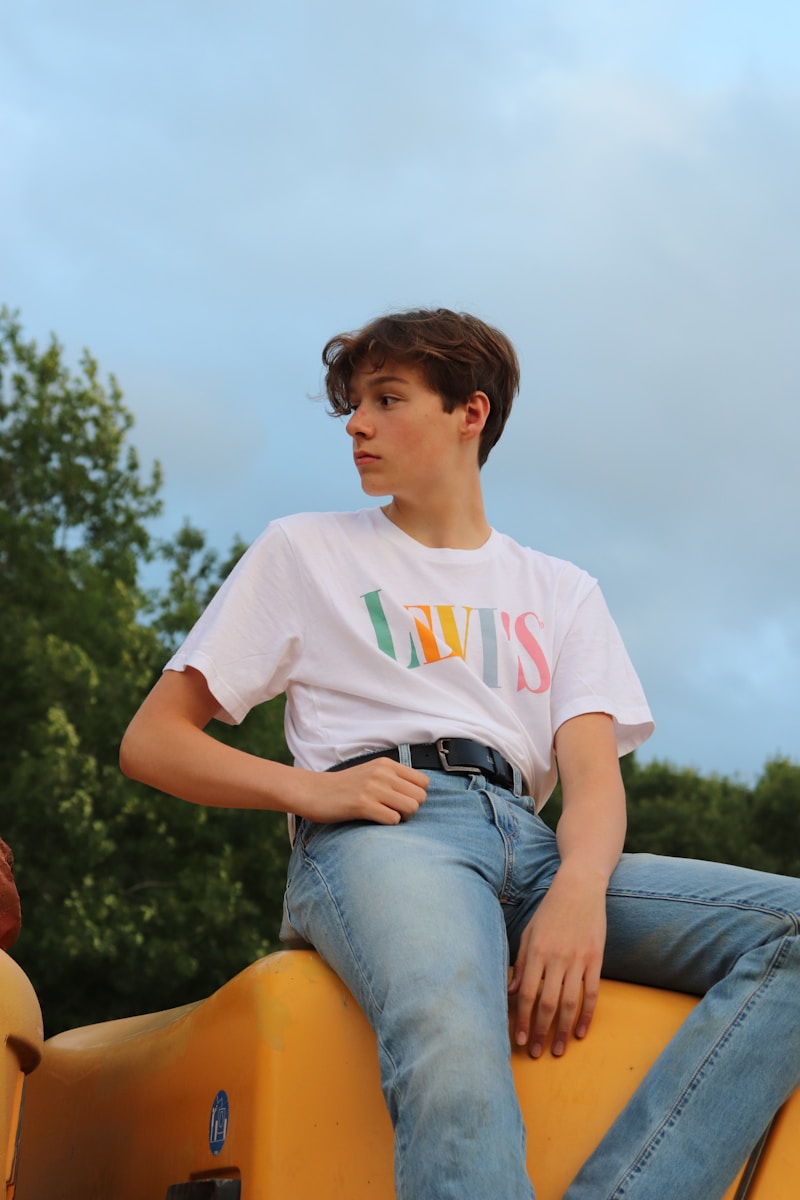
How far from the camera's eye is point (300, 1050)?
1.91 meters

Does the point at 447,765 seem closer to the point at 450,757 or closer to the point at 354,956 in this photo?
the point at 450,757

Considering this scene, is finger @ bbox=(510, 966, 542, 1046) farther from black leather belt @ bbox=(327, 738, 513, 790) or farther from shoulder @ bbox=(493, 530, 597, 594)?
shoulder @ bbox=(493, 530, 597, 594)

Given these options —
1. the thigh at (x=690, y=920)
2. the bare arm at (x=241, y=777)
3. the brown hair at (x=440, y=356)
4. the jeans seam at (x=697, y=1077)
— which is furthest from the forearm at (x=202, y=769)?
the brown hair at (x=440, y=356)

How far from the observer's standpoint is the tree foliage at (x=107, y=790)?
1623cm

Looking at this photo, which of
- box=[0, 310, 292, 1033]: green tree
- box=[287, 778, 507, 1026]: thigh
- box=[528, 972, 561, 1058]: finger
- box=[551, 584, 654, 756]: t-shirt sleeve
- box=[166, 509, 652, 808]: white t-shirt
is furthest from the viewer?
box=[0, 310, 292, 1033]: green tree

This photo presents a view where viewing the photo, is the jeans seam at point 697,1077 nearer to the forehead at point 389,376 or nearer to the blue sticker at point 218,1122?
the blue sticker at point 218,1122

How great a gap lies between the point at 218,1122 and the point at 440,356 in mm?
1409

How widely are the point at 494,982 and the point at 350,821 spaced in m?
0.36

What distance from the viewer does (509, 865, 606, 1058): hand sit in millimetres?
1956

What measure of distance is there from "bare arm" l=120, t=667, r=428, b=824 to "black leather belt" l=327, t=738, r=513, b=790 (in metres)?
0.09

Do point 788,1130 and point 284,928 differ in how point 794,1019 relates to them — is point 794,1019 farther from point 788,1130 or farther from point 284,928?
point 284,928

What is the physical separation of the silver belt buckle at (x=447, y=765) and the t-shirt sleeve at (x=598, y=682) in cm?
27

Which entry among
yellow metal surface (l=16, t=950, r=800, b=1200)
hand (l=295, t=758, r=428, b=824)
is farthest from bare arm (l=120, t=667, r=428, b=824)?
yellow metal surface (l=16, t=950, r=800, b=1200)

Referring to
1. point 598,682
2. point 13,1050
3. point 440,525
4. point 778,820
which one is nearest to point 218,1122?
point 13,1050
